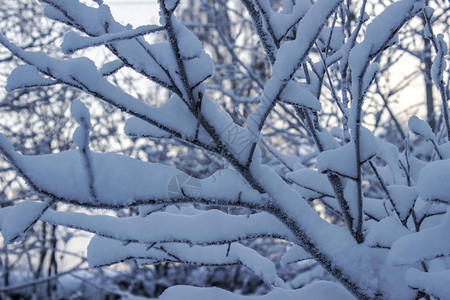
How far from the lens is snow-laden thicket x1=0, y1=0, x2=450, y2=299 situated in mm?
791

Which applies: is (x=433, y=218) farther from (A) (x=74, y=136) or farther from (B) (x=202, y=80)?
(A) (x=74, y=136)

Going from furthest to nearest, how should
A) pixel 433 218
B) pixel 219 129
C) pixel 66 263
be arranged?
1. pixel 66 263
2. pixel 433 218
3. pixel 219 129

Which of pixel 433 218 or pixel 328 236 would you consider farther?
pixel 433 218

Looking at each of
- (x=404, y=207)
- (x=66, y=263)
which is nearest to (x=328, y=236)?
(x=404, y=207)

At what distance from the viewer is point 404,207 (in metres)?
1.16

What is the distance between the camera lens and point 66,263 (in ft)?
32.1

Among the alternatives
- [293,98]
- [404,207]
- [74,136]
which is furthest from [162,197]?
[404,207]

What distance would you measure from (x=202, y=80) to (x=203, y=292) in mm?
640

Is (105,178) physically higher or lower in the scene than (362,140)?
lower

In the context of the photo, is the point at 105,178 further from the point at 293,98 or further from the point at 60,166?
the point at 293,98

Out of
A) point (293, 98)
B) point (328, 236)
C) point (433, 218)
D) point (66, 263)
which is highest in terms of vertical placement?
point (66, 263)

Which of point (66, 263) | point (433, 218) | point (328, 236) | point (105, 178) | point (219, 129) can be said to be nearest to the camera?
point (105, 178)

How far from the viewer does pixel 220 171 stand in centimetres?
103

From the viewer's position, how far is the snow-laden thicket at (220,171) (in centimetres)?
79
